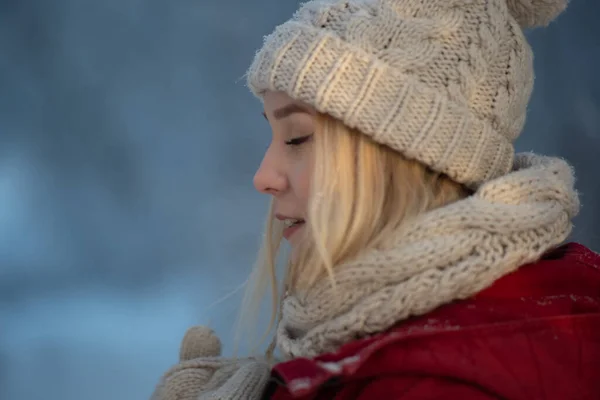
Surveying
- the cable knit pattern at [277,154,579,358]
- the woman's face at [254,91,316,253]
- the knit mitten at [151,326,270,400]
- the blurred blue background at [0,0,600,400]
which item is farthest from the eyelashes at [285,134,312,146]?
the blurred blue background at [0,0,600,400]

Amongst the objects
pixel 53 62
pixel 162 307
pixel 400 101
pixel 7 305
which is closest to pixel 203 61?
pixel 53 62

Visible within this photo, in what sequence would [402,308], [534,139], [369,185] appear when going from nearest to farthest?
[402,308] < [369,185] < [534,139]

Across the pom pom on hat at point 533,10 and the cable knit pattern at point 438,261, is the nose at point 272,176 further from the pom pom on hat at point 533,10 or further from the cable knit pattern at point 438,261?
the pom pom on hat at point 533,10

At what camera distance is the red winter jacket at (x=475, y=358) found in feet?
1.63

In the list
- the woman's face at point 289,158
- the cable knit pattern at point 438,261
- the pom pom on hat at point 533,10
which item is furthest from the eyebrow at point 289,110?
the pom pom on hat at point 533,10

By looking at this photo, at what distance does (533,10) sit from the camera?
0.80 metres

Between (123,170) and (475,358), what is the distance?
4.54 feet

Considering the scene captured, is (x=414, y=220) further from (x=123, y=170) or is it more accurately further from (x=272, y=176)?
(x=123, y=170)

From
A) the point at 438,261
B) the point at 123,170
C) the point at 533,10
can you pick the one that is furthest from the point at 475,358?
the point at 123,170

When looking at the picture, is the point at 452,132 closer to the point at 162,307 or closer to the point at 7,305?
the point at 162,307

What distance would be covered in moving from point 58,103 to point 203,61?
468mm

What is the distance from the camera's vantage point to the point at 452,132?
69cm

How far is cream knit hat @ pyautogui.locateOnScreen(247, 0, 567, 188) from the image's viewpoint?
0.67m

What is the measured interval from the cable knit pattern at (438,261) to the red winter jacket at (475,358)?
3 centimetres
